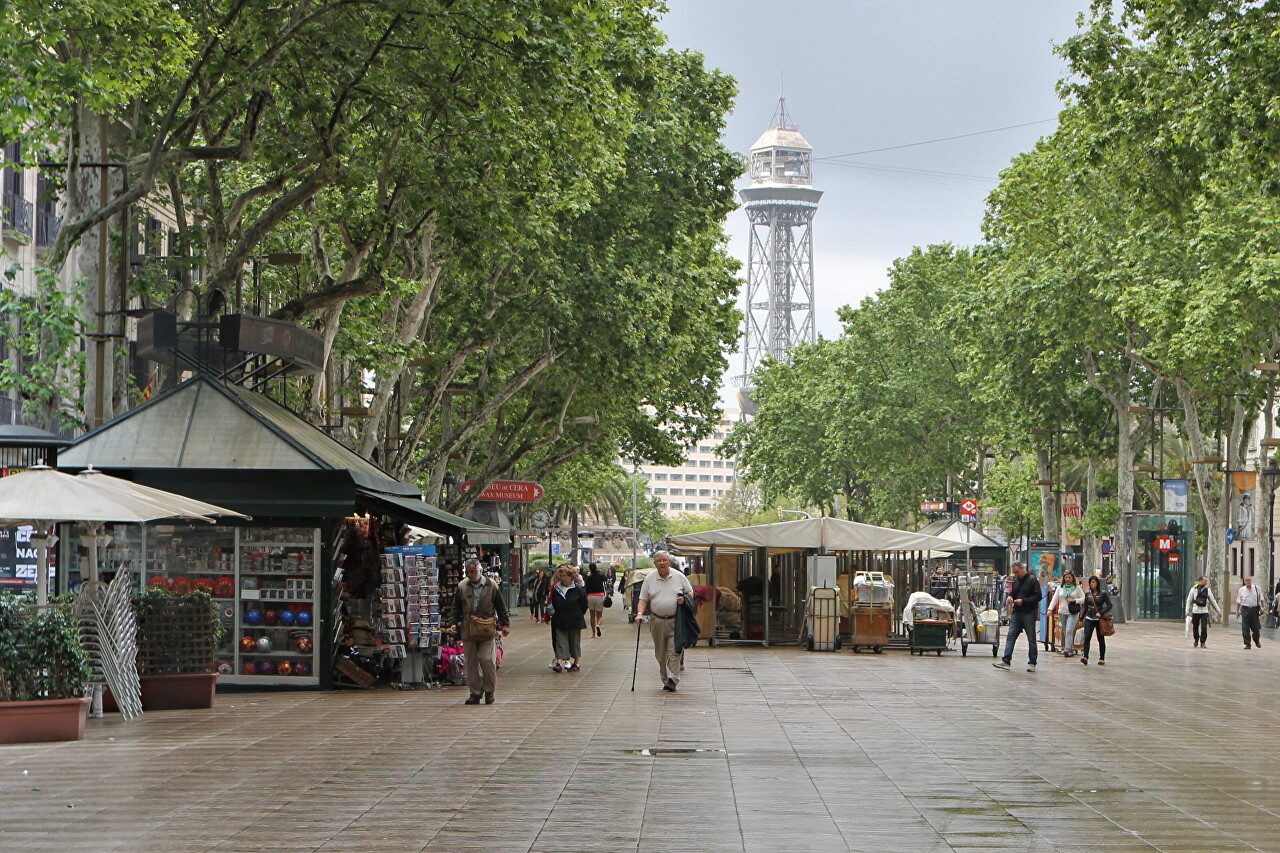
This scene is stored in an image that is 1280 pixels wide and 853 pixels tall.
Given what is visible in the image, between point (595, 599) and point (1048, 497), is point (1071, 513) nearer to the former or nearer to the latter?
point (1048, 497)

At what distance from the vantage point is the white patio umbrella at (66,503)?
15008mm

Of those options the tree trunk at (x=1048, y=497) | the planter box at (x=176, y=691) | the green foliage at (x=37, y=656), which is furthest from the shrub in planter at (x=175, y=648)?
the tree trunk at (x=1048, y=497)

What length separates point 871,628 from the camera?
30.9 m

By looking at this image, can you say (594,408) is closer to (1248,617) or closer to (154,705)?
(1248,617)

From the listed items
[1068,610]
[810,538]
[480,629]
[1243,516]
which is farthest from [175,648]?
[1243,516]

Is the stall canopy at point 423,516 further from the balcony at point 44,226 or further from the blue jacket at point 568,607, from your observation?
the balcony at point 44,226

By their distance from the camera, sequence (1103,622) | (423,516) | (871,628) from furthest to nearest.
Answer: (871,628), (1103,622), (423,516)

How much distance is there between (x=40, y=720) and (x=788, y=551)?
71.3 feet

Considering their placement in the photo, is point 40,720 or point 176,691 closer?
point 40,720

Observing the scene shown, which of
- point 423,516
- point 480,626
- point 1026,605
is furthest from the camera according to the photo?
point 1026,605

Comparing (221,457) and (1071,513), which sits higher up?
(221,457)

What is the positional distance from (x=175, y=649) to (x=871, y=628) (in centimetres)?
1658

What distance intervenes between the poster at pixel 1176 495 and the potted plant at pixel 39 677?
4055cm

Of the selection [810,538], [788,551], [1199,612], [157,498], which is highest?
[157,498]
